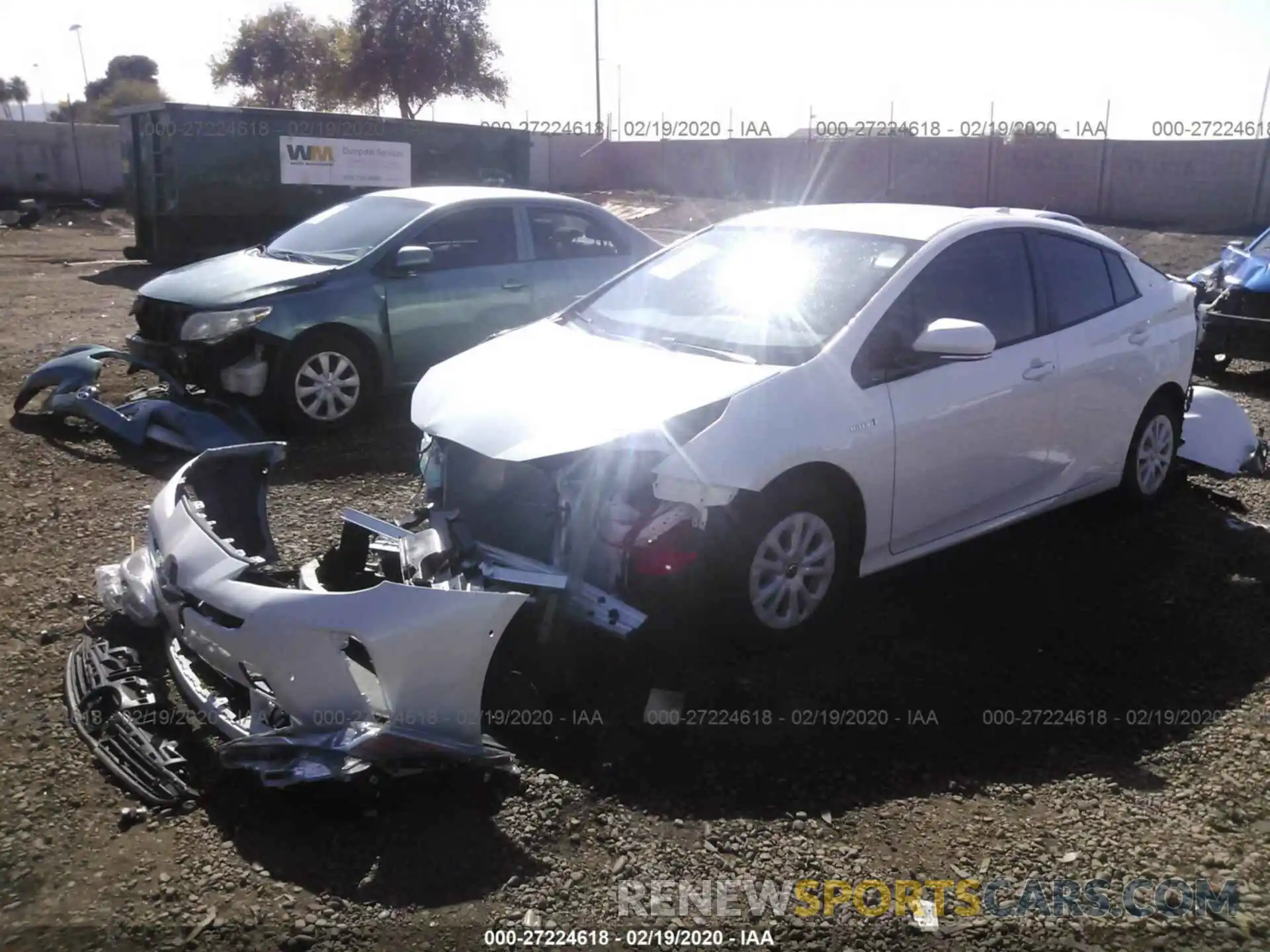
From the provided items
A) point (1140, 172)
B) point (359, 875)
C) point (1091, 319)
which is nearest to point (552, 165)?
point (1140, 172)

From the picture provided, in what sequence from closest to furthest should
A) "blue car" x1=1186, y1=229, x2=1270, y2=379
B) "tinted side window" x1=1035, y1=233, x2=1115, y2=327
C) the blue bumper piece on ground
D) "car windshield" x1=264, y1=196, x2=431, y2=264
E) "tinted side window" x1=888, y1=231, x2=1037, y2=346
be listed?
"tinted side window" x1=888, y1=231, x2=1037, y2=346
"tinted side window" x1=1035, y1=233, x2=1115, y2=327
the blue bumper piece on ground
"car windshield" x1=264, y1=196, x2=431, y2=264
"blue car" x1=1186, y1=229, x2=1270, y2=379

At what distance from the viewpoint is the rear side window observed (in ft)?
17.7

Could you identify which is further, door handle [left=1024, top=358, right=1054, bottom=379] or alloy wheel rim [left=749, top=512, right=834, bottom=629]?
door handle [left=1024, top=358, right=1054, bottom=379]

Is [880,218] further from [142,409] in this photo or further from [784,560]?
[142,409]

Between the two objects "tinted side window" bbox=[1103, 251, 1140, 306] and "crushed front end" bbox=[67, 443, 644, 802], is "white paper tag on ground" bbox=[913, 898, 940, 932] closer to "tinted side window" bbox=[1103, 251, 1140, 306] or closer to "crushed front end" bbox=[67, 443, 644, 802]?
"crushed front end" bbox=[67, 443, 644, 802]

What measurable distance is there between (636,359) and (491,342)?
3.06ft

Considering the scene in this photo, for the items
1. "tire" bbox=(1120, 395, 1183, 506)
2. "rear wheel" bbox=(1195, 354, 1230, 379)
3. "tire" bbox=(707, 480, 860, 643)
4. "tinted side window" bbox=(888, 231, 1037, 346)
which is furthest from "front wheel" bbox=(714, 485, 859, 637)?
"rear wheel" bbox=(1195, 354, 1230, 379)

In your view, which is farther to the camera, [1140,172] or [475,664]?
[1140,172]

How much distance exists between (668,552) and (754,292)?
1.49 metres

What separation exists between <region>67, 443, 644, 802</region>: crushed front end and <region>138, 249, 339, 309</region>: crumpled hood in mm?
3607

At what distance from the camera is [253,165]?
16.1 metres

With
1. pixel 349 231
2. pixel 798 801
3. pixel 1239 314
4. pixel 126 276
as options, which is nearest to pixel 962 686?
pixel 798 801

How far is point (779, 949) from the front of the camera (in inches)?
111

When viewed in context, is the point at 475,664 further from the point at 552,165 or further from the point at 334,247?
the point at 552,165
